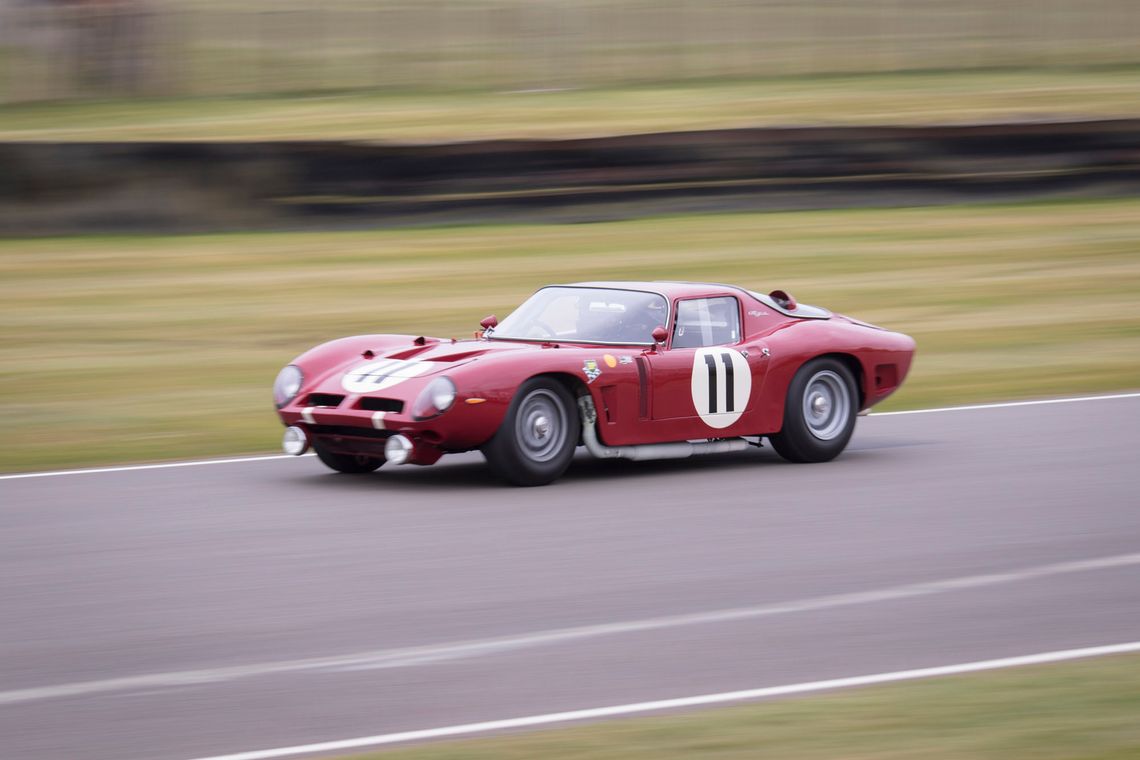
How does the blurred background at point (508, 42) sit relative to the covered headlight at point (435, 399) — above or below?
above

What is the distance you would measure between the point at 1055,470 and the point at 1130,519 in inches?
55.0

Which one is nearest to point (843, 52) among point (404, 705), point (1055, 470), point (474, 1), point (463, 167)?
point (474, 1)

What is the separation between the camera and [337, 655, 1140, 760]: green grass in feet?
14.7

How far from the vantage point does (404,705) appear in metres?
4.97

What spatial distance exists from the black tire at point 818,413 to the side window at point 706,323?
0.50 m

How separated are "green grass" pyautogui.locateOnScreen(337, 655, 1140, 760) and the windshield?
437 cm

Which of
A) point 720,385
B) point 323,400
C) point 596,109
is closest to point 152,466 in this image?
point 323,400

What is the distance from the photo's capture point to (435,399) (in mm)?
8258

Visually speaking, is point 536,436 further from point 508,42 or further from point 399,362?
point 508,42

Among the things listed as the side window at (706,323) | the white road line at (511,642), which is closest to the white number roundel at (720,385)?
the side window at (706,323)

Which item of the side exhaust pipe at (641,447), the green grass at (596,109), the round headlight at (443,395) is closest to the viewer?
the round headlight at (443,395)

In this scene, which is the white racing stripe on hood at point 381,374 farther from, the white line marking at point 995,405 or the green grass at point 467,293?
the white line marking at point 995,405

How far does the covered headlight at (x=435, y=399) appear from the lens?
27.0 ft

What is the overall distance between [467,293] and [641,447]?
8.03 m
